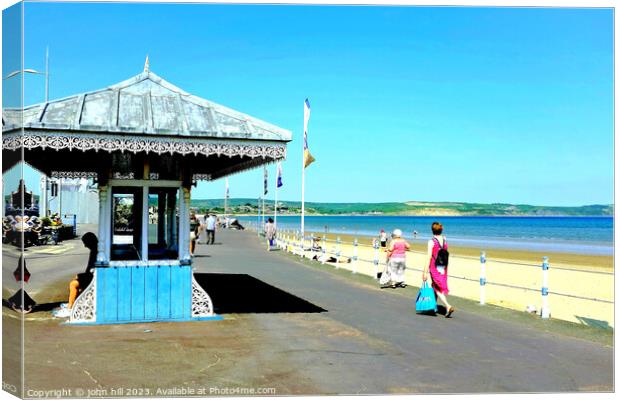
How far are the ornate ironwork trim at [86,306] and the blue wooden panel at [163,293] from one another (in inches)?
34.7

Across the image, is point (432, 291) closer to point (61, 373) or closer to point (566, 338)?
point (566, 338)

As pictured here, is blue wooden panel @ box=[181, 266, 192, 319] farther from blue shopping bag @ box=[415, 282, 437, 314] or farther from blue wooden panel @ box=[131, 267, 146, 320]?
blue shopping bag @ box=[415, 282, 437, 314]

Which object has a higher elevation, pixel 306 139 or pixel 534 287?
pixel 306 139

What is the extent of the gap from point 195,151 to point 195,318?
2502mm

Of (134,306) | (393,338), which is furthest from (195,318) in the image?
(393,338)

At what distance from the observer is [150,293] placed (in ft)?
32.2

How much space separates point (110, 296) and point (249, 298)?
3.51 meters

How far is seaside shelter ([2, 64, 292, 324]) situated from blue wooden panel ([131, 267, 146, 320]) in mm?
14

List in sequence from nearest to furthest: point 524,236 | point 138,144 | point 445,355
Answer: point 445,355, point 138,144, point 524,236

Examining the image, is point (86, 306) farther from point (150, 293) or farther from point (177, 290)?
point (177, 290)

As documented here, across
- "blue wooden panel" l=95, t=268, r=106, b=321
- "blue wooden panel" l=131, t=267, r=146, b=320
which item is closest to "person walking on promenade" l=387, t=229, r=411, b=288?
"blue wooden panel" l=131, t=267, r=146, b=320

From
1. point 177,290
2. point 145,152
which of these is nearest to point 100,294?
point 177,290

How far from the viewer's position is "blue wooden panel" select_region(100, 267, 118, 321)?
963 centimetres

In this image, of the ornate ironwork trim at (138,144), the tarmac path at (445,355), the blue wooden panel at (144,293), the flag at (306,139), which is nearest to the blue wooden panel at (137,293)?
the blue wooden panel at (144,293)
